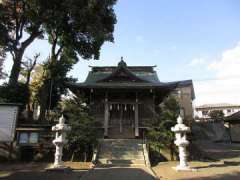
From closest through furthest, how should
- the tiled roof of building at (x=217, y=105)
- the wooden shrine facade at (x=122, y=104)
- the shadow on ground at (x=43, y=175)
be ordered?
1. the shadow on ground at (x=43, y=175)
2. the wooden shrine facade at (x=122, y=104)
3. the tiled roof of building at (x=217, y=105)

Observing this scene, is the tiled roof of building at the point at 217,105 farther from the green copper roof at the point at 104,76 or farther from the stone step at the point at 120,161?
the stone step at the point at 120,161

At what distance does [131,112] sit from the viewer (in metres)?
20.2

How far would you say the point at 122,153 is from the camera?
14445 millimetres

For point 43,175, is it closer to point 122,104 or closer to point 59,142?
point 59,142

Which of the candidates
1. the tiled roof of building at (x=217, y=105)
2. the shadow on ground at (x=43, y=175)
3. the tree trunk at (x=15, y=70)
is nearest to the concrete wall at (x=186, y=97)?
the tiled roof of building at (x=217, y=105)

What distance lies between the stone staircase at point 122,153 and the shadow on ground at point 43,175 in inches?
106

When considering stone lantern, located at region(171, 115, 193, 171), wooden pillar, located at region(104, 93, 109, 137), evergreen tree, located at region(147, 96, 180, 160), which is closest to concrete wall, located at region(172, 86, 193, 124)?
wooden pillar, located at region(104, 93, 109, 137)

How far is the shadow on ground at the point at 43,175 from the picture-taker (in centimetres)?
952

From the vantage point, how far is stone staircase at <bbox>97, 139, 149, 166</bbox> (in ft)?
43.5

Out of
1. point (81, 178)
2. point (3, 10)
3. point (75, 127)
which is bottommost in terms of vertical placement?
point (81, 178)

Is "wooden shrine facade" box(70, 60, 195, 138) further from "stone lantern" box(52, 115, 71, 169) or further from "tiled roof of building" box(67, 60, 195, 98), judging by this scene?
"stone lantern" box(52, 115, 71, 169)

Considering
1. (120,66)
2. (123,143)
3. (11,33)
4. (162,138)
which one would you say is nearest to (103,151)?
(123,143)

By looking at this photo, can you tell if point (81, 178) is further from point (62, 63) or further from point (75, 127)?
point (62, 63)

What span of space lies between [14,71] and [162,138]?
44.5 ft
